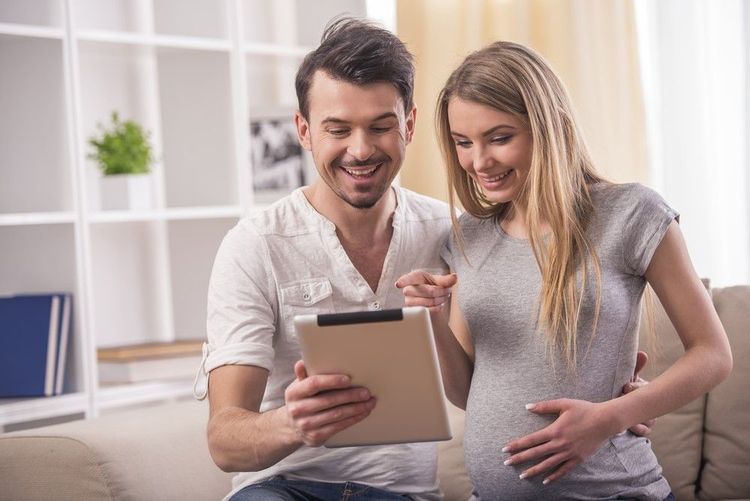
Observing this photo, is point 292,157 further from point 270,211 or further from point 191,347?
point 270,211

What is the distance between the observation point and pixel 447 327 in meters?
1.74

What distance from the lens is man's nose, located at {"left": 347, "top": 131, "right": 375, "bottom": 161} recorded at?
1.80 m

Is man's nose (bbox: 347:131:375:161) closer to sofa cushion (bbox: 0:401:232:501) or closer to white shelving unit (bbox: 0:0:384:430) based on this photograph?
sofa cushion (bbox: 0:401:232:501)

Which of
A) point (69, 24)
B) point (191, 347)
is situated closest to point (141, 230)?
point (191, 347)

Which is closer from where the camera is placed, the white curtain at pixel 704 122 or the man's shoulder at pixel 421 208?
the man's shoulder at pixel 421 208

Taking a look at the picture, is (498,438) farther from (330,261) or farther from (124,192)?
(124,192)

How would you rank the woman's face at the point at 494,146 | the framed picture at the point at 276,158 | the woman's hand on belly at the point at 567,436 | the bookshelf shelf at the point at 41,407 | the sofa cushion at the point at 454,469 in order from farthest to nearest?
the framed picture at the point at 276,158 < the bookshelf shelf at the point at 41,407 < the sofa cushion at the point at 454,469 < the woman's face at the point at 494,146 < the woman's hand on belly at the point at 567,436

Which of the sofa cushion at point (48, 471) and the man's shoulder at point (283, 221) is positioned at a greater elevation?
the man's shoulder at point (283, 221)

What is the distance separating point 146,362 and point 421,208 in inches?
46.4

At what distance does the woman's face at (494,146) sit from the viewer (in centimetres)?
167

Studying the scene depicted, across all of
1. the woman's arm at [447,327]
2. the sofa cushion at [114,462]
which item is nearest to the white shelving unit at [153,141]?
the sofa cushion at [114,462]

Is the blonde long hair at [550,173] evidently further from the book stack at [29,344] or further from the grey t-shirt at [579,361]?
the book stack at [29,344]

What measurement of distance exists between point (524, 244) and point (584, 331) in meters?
0.18

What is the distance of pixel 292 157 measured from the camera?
3205 millimetres
